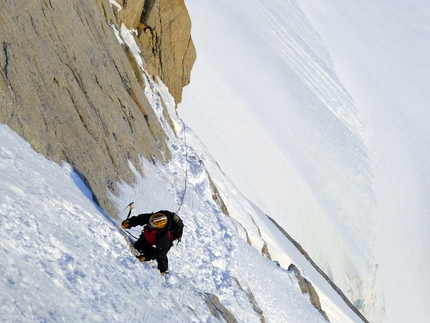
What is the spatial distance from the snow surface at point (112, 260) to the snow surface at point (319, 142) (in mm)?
12893

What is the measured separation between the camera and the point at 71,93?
27.0ft

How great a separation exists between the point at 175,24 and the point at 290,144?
15.9m

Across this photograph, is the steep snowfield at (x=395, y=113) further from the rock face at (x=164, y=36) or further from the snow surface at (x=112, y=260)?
the snow surface at (x=112, y=260)

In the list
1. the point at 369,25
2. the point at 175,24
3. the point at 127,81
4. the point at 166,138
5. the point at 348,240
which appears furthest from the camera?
the point at 369,25

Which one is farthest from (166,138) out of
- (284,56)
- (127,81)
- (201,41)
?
(284,56)

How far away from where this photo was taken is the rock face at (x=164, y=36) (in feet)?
54.1

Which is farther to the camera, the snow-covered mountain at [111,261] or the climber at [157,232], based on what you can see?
the climber at [157,232]

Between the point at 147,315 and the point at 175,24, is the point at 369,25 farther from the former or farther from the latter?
the point at 147,315

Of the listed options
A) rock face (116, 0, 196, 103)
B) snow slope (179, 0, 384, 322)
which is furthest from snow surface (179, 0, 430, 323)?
rock face (116, 0, 196, 103)

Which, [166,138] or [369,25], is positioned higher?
[369,25]

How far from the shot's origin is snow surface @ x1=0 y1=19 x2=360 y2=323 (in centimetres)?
497

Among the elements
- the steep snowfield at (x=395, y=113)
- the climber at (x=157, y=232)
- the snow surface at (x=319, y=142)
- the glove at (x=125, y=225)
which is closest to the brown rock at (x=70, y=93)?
the glove at (x=125, y=225)

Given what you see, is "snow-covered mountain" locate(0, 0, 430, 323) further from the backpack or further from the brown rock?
the backpack

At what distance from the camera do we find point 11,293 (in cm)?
447
